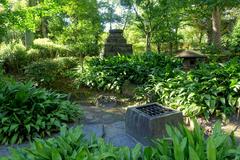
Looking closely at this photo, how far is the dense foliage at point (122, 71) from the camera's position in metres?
7.75

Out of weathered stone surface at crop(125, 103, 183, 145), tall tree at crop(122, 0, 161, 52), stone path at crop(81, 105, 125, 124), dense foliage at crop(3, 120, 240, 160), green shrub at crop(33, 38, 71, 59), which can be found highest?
tall tree at crop(122, 0, 161, 52)

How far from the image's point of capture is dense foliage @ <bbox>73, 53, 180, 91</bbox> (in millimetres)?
7746

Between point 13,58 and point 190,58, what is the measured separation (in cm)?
723

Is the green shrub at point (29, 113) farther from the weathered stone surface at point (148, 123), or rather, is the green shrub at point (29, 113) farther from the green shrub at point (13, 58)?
the green shrub at point (13, 58)

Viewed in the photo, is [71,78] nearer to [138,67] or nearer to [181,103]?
[138,67]

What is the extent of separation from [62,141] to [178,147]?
1181mm

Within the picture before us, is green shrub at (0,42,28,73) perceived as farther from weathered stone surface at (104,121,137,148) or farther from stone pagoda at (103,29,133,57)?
weathered stone surface at (104,121,137,148)

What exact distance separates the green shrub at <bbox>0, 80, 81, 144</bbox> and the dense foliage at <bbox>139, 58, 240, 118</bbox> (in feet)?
6.53

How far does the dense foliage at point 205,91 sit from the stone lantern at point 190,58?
2.11 meters

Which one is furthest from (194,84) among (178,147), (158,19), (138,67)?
(158,19)

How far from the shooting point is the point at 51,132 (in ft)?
14.7

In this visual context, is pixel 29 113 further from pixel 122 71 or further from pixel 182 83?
pixel 122 71

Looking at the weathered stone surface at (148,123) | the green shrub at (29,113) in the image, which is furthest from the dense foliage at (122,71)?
the weathered stone surface at (148,123)

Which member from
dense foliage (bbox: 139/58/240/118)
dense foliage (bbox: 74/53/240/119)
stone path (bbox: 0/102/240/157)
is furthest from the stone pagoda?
dense foliage (bbox: 139/58/240/118)
